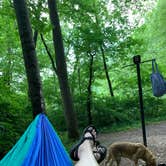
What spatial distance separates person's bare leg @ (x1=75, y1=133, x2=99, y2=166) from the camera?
2.48 meters

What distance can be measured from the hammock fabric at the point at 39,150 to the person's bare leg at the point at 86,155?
6.7 inches

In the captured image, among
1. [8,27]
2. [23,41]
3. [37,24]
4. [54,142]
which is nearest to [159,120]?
[8,27]

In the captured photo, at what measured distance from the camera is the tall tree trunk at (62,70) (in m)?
8.82

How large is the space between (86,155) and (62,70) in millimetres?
6288

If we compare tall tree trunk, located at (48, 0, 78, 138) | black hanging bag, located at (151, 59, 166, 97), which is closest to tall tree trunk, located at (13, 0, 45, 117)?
black hanging bag, located at (151, 59, 166, 97)

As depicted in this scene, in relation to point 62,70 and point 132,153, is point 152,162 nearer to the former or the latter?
point 132,153

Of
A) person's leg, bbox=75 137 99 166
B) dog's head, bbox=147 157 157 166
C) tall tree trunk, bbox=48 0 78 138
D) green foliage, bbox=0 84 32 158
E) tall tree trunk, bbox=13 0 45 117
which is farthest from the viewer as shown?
tall tree trunk, bbox=48 0 78 138

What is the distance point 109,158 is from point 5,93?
2998mm

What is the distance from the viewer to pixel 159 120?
12180 mm

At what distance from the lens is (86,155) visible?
8.99 ft

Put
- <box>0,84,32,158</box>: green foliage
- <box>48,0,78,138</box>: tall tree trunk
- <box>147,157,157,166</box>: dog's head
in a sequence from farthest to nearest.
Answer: <box>48,0,78,138</box>: tall tree trunk, <box>0,84,32,158</box>: green foliage, <box>147,157,157,166</box>: dog's head

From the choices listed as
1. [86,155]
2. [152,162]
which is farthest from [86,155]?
[152,162]

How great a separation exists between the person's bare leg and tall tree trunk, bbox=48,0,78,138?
5.76 metres

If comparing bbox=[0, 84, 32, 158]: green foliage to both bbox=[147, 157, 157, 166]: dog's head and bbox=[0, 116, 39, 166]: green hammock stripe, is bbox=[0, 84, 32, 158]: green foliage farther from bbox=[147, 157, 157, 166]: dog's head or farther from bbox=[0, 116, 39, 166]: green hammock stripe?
bbox=[0, 116, 39, 166]: green hammock stripe
